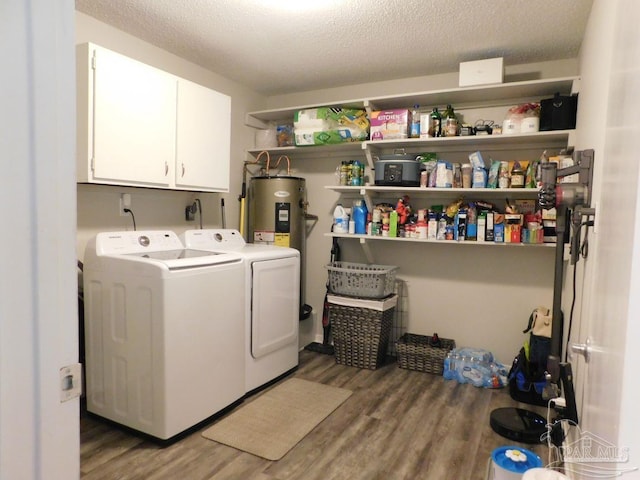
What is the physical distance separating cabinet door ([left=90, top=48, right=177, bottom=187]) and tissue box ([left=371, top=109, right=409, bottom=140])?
1.51 m

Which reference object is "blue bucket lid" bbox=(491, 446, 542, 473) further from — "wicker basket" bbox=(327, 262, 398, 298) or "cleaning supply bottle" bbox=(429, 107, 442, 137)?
"cleaning supply bottle" bbox=(429, 107, 442, 137)

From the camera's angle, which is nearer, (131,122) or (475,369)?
(131,122)

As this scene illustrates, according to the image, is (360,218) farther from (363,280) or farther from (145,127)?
(145,127)

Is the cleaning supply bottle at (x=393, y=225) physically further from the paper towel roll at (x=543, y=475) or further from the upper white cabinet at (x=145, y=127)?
the paper towel roll at (x=543, y=475)

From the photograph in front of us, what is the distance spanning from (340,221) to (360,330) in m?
0.93

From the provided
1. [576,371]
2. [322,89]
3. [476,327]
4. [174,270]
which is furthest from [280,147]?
[576,371]

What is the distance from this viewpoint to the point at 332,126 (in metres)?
3.45

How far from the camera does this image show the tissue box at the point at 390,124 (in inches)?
126

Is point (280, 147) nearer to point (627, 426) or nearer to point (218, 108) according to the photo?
point (218, 108)

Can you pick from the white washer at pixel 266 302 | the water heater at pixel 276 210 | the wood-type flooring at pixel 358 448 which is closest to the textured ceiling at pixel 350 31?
the water heater at pixel 276 210

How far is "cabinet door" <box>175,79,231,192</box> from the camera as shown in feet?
9.17

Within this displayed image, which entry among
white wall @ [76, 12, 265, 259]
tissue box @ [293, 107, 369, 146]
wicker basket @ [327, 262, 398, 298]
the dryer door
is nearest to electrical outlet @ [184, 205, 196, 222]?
white wall @ [76, 12, 265, 259]

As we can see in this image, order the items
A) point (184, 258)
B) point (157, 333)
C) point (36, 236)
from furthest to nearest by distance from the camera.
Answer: point (184, 258) < point (157, 333) < point (36, 236)

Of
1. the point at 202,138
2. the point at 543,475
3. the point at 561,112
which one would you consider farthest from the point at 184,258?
the point at 561,112
